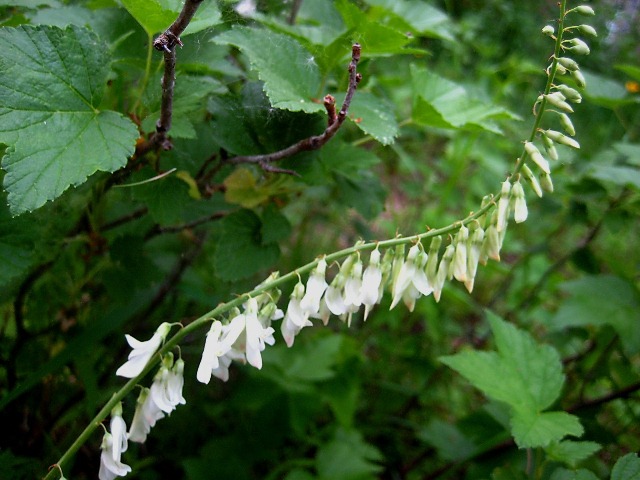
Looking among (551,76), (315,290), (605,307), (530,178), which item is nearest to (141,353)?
(315,290)

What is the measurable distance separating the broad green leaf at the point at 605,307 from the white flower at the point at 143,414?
1417 mm

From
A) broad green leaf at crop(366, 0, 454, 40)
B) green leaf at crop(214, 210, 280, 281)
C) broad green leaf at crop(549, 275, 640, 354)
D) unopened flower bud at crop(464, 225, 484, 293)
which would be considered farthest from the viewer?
broad green leaf at crop(549, 275, 640, 354)

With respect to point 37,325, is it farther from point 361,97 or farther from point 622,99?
point 622,99

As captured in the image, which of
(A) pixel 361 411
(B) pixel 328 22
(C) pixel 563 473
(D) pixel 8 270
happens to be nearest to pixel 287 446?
(A) pixel 361 411

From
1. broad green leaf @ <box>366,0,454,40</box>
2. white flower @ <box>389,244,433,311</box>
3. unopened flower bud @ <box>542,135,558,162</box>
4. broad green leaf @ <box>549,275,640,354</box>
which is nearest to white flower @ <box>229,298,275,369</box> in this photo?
white flower @ <box>389,244,433,311</box>

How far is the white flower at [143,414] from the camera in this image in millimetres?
1062

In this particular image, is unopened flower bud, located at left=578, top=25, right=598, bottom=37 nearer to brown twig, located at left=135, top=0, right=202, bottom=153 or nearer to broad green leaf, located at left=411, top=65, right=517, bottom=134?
broad green leaf, located at left=411, top=65, right=517, bottom=134

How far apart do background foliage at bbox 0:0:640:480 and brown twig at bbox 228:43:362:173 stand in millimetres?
56

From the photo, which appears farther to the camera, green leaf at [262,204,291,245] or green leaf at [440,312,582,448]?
green leaf at [262,204,291,245]

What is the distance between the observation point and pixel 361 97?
1361mm

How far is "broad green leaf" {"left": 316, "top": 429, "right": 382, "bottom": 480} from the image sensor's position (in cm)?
181

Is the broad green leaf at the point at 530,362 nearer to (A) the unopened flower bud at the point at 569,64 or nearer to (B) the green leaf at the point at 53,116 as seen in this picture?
(A) the unopened flower bud at the point at 569,64

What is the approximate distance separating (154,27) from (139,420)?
2.61 ft

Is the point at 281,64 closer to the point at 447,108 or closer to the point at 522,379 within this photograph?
the point at 447,108
